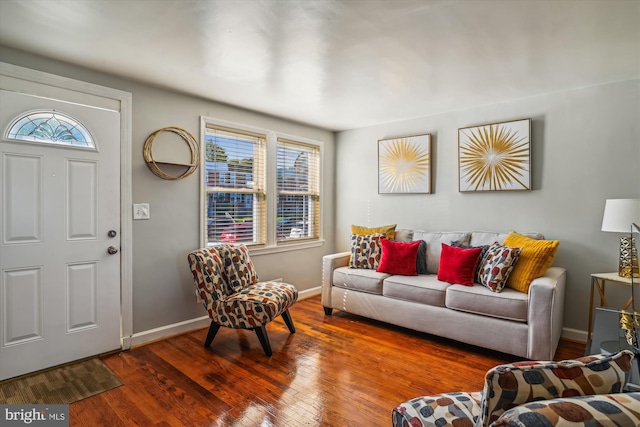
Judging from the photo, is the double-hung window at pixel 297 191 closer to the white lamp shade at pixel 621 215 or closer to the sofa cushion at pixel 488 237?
the sofa cushion at pixel 488 237

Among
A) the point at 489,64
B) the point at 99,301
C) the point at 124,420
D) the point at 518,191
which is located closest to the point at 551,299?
the point at 518,191

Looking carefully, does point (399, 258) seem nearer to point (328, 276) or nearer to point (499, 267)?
point (328, 276)

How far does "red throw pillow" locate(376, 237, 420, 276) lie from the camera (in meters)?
3.48

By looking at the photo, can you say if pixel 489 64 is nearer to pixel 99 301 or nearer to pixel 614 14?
pixel 614 14

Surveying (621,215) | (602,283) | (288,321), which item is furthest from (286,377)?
(621,215)

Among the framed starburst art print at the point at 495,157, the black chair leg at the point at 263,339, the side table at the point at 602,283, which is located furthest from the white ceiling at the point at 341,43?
the black chair leg at the point at 263,339

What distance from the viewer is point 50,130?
2.46 metres

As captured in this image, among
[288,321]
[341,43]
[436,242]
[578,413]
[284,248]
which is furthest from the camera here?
→ [284,248]

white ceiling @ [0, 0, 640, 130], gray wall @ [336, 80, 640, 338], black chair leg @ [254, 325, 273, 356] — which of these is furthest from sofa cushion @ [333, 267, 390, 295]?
white ceiling @ [0, 0, 640, 130]

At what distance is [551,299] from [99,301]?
11.4ft

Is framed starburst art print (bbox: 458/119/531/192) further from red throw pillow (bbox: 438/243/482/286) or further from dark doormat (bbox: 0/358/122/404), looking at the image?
dark doormat (bbox: 0/358/122/404)

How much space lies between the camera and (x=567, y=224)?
10.4 ft

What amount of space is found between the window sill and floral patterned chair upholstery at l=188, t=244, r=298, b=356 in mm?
628

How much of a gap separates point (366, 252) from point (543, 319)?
5.74 ft
